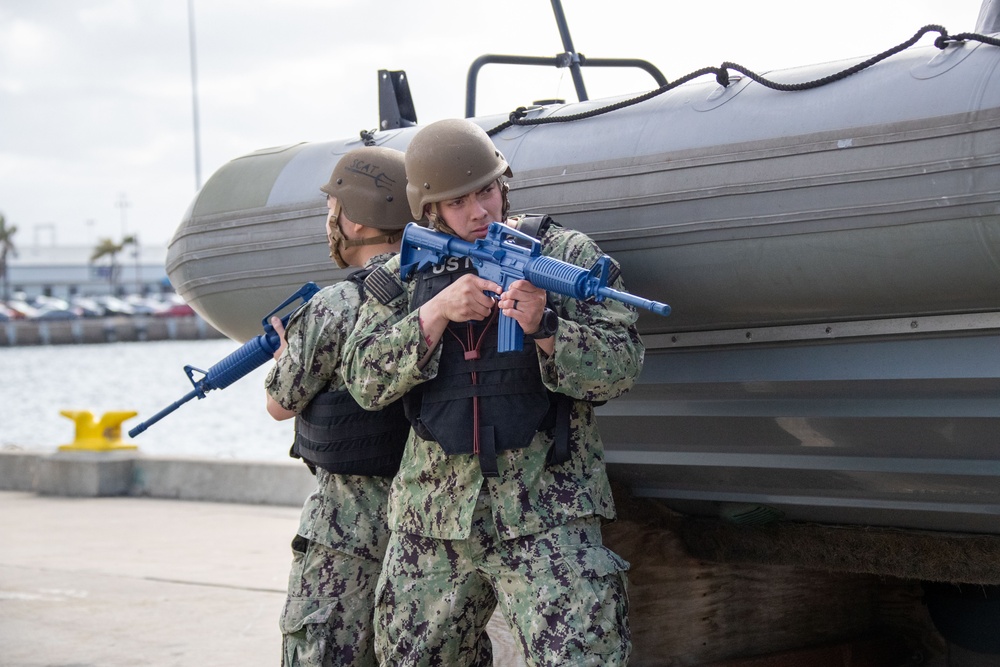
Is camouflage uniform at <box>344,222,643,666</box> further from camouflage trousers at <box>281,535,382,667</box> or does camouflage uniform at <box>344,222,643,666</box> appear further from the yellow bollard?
the yellow bollard

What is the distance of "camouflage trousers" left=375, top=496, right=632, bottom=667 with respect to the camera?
98.1 inches

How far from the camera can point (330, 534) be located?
10.0ft

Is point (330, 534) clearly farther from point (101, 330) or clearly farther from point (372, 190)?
point (101, 330)

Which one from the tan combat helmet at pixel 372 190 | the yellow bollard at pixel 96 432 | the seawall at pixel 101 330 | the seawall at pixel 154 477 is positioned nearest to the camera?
the tan combat helmet at pixel 372 190

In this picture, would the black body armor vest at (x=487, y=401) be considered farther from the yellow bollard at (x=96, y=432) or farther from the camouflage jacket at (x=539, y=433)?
the yellow bollard at (x=96, y=432)

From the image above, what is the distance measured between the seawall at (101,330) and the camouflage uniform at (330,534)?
5566cm

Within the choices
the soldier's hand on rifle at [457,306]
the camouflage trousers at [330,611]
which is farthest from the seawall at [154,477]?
the soldier's hand on rifle at [457,306]

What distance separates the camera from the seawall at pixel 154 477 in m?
8.09

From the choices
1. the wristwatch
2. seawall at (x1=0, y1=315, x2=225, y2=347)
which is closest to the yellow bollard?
the wristwatch

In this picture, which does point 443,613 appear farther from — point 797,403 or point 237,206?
point 237,206

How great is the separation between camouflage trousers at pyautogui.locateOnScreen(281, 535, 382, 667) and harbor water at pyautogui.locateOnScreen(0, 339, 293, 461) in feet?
13.0

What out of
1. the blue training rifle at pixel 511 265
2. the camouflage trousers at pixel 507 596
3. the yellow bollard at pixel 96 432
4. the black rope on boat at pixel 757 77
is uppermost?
the black rope on boat at pixel 757 77

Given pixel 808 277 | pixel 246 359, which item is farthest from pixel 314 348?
pixel 808 277

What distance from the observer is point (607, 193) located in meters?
3.16
